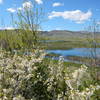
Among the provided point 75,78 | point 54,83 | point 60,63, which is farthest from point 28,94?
point 75,78

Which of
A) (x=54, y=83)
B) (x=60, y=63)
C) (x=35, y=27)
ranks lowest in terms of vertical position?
(x=54, y=83)

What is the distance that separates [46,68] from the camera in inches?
223

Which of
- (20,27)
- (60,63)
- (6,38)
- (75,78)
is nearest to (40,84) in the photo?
(60,63)

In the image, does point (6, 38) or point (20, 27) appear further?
point (6, 38)

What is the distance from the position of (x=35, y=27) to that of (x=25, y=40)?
1089 millimetres

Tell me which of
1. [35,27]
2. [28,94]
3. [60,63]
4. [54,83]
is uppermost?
[35,27]

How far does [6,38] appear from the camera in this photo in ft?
54.5

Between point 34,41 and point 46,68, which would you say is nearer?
point 46,68

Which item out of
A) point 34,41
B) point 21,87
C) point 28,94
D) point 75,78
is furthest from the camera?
point 34,41

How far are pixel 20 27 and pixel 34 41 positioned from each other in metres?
1.48

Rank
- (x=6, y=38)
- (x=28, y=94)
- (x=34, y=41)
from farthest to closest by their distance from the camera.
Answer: (x=6, y=38)
(x=34, y=41)
(x=28, y=94)

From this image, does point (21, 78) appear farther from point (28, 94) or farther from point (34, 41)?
point (34, 41)

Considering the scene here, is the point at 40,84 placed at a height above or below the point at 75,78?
below

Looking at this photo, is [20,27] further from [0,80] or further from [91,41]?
[0,80]
